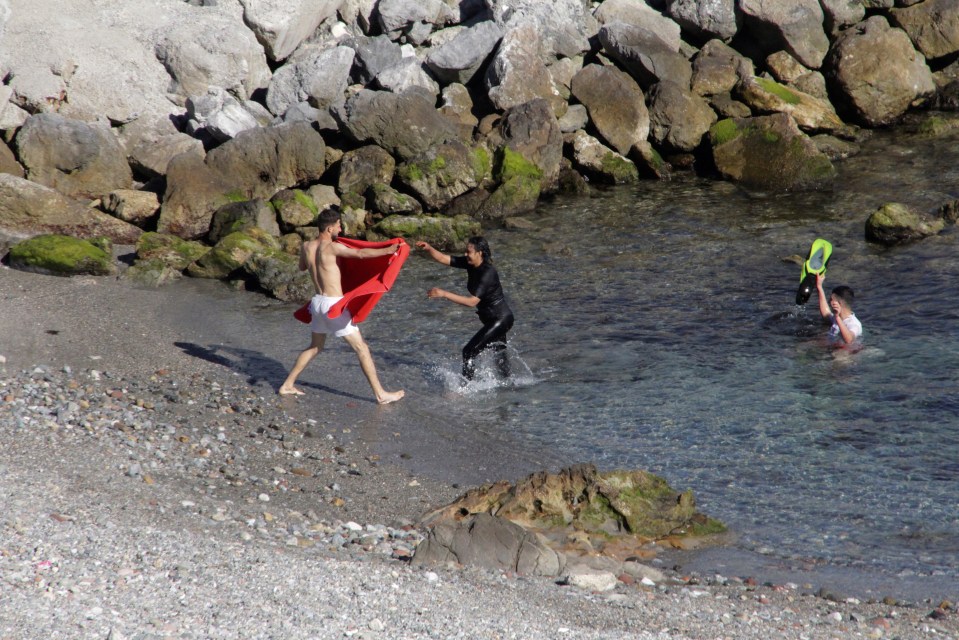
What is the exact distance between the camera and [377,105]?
2159cm

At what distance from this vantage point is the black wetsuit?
38.7ft

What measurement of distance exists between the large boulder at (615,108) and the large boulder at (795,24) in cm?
472

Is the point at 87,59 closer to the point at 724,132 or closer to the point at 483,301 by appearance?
the point at 724,132

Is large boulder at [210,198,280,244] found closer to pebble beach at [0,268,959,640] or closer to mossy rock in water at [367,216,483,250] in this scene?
mossy rock in water at [367,216,483,250]

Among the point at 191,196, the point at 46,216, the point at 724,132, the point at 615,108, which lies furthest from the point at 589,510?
the point at 615,108

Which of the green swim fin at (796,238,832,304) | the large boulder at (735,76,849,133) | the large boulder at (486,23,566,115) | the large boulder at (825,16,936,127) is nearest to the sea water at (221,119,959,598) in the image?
the green swim fin at (796,238,832,304)

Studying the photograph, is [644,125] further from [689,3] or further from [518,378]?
[518,378]

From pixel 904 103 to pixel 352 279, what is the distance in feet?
64.7

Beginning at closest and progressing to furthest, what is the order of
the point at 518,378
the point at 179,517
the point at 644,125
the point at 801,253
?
the point at 179,517 < the point at 518,378 < the point at 801,253 < the point at 644,125

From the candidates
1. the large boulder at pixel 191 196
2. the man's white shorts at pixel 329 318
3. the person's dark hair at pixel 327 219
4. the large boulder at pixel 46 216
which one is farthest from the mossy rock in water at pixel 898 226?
the large boulder at pixel 46 216

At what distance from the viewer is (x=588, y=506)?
8.28m

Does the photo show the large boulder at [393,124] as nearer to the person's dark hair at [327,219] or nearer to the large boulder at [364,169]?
the large boulder at [364,169]

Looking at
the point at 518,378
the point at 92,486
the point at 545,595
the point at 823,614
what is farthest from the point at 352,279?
the point at 823,614

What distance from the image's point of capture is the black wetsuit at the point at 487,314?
11.8 m
